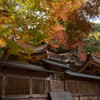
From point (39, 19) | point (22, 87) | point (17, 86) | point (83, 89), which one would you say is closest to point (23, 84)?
point (22, 87)

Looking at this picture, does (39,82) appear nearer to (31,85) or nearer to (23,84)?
(31,85)

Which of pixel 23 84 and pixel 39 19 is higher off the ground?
pixel 39 19

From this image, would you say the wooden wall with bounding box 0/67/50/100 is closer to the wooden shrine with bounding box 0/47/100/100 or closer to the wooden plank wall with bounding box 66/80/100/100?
the wooden shrine with bounding box 0/47/100/100

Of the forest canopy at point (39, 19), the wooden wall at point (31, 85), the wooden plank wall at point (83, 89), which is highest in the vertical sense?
the forest canopy at point (39, 19)

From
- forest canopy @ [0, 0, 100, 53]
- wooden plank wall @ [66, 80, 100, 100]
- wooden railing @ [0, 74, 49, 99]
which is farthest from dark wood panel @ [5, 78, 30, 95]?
wooden plank wall @ [66, 80, 100, 100]

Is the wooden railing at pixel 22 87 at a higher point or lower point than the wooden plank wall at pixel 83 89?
higher

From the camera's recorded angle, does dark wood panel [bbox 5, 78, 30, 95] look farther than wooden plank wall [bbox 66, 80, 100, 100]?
No

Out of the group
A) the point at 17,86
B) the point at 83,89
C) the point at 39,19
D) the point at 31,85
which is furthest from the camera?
the point at 83,89

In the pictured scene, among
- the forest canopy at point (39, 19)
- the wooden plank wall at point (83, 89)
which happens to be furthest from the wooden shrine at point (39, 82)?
the forest canopy at point (39, 19)

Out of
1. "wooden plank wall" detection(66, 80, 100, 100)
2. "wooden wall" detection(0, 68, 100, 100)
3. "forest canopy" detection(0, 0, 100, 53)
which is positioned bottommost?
"wooden plank wall" detection(66, 80, 100, 100)

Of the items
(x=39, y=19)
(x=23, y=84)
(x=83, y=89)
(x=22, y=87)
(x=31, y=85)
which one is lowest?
(x=83, y=89)

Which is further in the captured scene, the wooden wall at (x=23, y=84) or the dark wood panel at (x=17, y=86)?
the dark wood panel at (x=17, y=86)

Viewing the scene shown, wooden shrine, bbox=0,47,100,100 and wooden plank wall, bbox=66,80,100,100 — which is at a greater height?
wooden shrine, bbox=0,47,100,100

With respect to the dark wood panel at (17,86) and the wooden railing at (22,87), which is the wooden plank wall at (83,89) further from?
the dark wood panel at (17,86)
